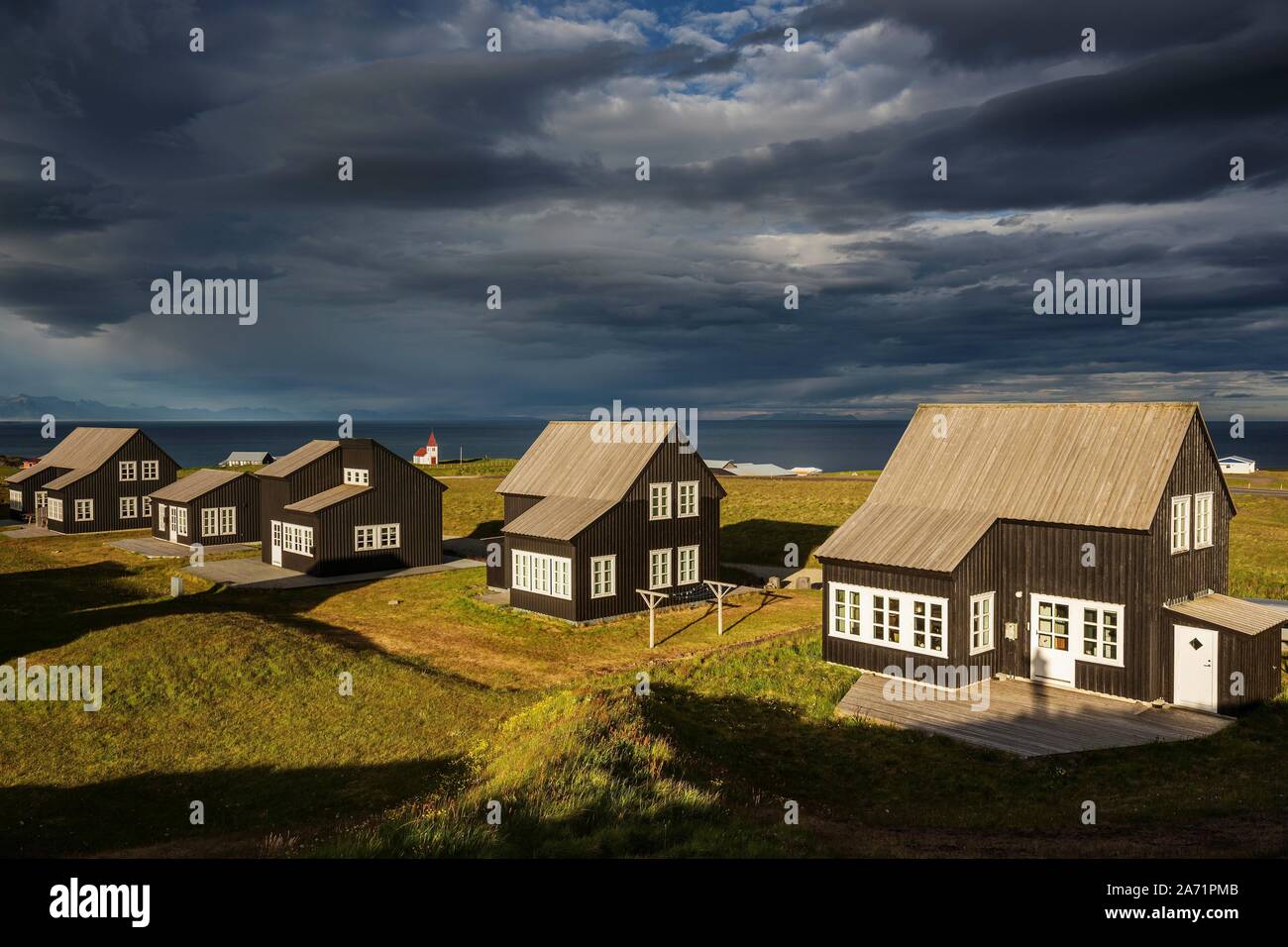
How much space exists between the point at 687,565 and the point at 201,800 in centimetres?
2316

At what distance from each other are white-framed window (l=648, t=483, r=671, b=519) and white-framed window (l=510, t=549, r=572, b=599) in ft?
14.6

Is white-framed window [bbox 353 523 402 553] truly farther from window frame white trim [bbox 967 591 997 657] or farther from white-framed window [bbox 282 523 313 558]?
window frame white trim [bbox 967 591 997 657]

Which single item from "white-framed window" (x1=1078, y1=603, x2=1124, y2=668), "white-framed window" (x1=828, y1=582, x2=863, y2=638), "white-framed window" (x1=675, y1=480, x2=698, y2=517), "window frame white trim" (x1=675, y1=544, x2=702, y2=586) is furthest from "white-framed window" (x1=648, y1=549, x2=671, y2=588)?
"white-framed window" (x1=1078, y1=603, x2=1124, y2=668)

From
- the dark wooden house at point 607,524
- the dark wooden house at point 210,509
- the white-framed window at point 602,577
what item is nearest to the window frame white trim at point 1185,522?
the dark wooden house at point 607,524

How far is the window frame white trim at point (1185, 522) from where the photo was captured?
917 inches

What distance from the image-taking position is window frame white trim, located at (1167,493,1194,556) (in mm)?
23297

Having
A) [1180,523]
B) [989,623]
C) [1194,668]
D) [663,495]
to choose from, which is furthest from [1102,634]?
[663,495]

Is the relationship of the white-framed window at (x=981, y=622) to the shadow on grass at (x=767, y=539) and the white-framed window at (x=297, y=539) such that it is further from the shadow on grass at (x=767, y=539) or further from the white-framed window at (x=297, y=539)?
the white-framed window at (x=297, y=539)

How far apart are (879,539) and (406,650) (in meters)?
16.2

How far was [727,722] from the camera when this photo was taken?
21.9 m

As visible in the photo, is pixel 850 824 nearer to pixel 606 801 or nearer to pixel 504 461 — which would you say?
pixel 606 801

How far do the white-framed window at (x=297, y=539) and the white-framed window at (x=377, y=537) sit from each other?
85.8 inches

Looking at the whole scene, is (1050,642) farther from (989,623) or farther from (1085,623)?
(989,623)

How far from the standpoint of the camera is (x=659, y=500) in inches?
1416
